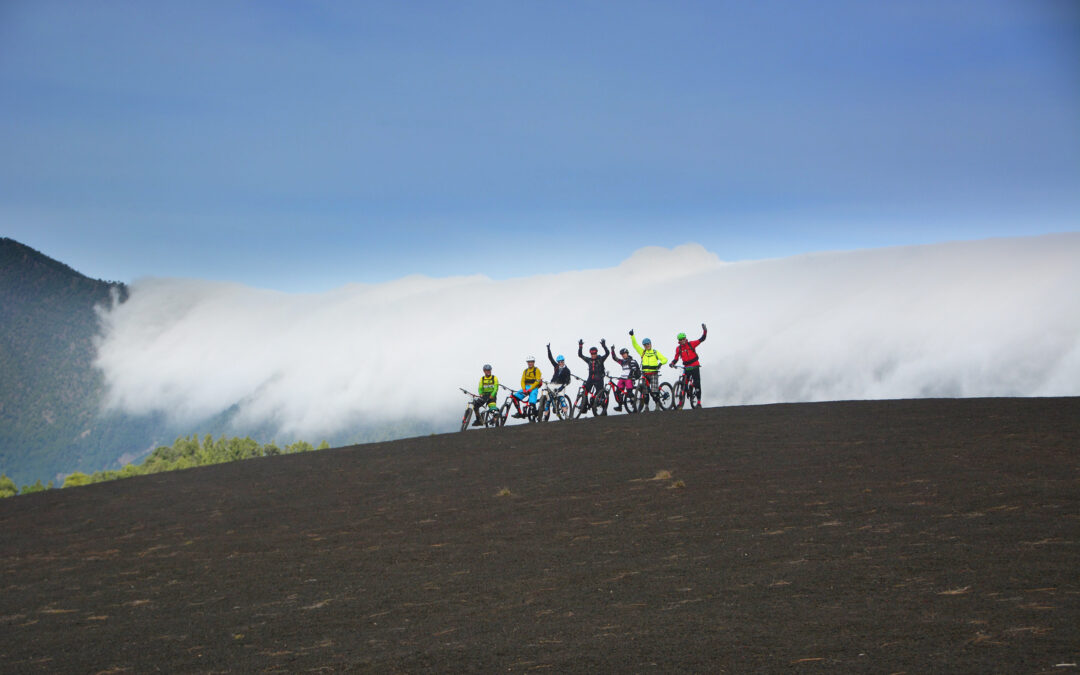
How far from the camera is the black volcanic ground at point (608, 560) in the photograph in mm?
8180

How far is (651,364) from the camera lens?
28.0m

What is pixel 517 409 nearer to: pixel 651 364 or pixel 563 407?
pixel 563 407

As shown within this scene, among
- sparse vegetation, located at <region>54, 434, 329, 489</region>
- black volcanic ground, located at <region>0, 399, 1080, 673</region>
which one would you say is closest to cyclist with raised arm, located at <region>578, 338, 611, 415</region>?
black volcanic ground, located at <region>0, 399, 1080, 673</region>

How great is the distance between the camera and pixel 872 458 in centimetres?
1736

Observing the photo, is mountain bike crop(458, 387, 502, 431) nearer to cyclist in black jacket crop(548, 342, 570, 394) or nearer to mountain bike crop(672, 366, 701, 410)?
cyclist in black jacket crop(548, 342, 570, 394)

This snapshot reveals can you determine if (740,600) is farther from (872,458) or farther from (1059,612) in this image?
(872,458)

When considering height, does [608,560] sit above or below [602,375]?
below

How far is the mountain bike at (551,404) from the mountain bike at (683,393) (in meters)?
3.25

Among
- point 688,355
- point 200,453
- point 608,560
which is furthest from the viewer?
point 200,453

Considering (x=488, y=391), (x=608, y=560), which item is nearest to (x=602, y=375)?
(x=488, y=391)

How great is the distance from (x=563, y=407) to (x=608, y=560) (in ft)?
54.7

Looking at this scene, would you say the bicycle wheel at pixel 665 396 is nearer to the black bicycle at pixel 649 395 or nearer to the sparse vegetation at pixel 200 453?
the black bicycle at pixel 649 395

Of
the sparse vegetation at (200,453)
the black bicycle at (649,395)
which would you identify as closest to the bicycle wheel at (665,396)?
the black bicycle at (649,395)

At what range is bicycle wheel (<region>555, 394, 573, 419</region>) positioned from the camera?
28.6 meters
